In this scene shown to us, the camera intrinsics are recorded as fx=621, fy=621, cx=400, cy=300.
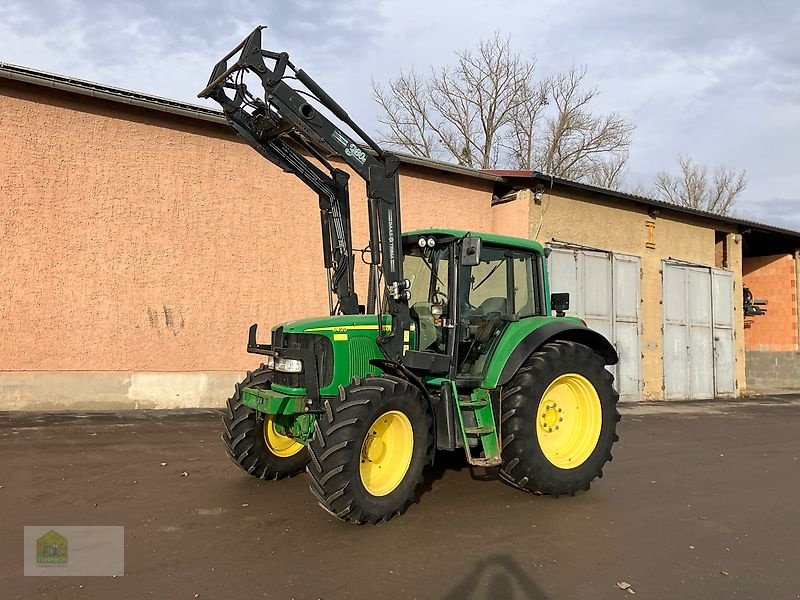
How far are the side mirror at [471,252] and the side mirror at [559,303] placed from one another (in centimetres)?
169

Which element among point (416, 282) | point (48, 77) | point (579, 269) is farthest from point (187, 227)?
point (579, 269)

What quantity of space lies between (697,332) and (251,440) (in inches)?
521

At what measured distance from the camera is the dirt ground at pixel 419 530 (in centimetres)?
354

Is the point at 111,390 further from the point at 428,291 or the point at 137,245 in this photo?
the point at 428,291

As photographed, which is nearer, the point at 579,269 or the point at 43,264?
the point at 43,264

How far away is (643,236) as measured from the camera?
1474cm

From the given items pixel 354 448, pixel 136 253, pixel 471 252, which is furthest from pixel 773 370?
pixel 354 448

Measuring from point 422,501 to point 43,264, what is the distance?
718 cm

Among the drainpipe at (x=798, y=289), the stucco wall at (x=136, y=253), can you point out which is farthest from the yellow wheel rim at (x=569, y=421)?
the drainpipe at (x=798, y=289)

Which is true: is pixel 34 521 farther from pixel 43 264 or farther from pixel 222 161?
pixel 222 161

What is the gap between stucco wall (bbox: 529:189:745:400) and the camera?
43.6 feet

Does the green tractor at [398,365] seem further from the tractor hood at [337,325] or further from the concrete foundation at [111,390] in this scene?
the concrete foundation at [111,390]

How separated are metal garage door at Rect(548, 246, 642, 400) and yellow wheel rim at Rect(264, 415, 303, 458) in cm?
845

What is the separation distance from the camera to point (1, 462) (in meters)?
6.21
